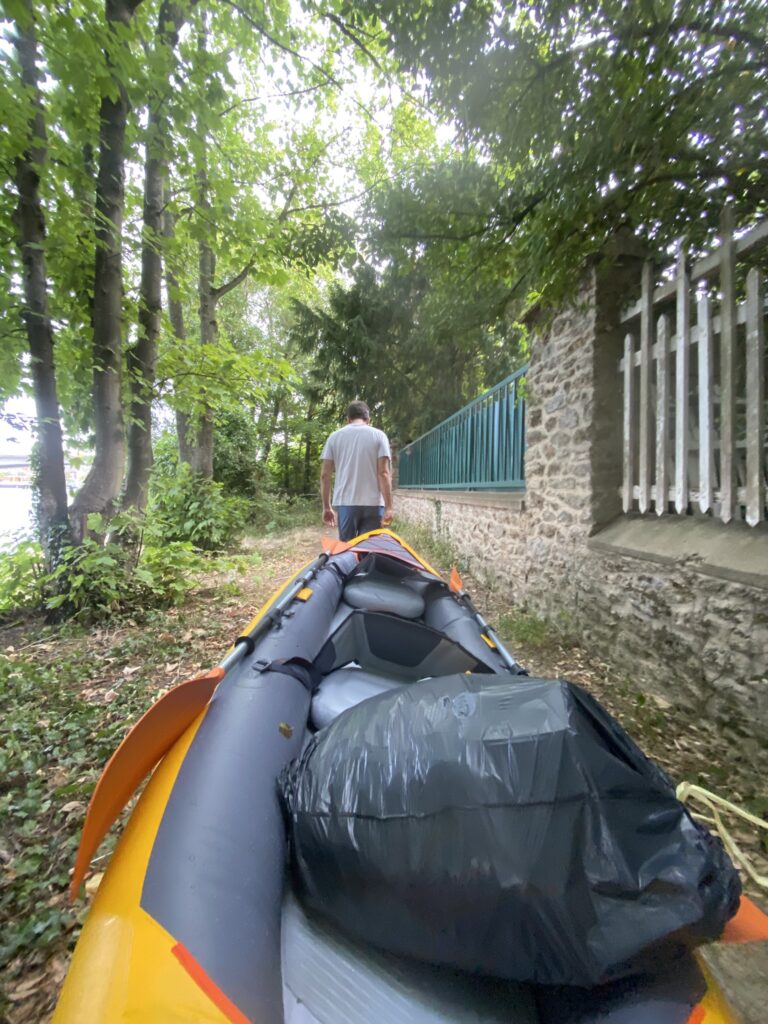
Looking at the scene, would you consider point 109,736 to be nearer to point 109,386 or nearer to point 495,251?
point 109,386

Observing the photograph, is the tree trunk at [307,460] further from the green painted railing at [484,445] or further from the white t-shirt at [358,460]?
the white t-shirt at [358,460]

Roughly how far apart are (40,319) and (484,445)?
485cm

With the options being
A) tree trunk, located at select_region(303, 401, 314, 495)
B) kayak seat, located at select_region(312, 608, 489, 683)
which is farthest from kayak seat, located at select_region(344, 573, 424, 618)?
tree trunk, located at select_region(303, 401, 314, 495)

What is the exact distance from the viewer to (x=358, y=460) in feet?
14.5

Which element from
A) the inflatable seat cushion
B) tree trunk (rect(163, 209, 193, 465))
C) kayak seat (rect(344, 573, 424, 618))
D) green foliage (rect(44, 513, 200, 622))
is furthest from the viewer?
tree trunk (rect(163, 209, 193, 465))

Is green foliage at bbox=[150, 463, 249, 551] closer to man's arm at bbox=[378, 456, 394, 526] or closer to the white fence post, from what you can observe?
man's arm at bbox=[378, 456, 394, 526]

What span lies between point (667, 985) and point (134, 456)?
6.20m

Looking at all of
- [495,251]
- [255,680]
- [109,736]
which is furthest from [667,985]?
[495,251]

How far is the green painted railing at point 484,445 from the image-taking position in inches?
188

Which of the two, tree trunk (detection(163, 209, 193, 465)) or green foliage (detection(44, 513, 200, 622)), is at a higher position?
tree trunk (detection(163, 209, 193, 465))

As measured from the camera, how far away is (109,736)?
2.36 metres

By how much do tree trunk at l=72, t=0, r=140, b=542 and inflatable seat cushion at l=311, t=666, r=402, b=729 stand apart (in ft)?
11.5

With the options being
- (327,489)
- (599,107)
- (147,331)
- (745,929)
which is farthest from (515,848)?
(147,331)

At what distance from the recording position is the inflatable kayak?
2.19 ft
